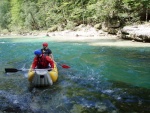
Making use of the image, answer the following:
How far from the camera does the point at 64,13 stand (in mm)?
43562

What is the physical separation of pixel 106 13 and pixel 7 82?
74.0 ft

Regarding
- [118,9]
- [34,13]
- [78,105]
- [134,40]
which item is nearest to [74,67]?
[78,105]

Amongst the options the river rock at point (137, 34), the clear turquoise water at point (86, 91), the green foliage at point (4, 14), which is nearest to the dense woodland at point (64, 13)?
the green foliage at point (4, 14)

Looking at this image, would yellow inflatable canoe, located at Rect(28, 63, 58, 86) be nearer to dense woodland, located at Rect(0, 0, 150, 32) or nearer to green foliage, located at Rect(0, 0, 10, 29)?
dense woodland, located at Rect(0, 0, 150, 32)

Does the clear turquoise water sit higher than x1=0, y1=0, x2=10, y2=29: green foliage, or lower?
lower

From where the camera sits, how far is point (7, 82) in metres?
9.11

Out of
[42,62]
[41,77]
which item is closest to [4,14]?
[42,62]

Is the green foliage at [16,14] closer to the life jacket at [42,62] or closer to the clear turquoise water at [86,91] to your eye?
the clear turquoise water at [86,91]

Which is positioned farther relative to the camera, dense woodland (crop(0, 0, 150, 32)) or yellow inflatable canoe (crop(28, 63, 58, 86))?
dense woodland (crop(0, 0, 150, 32))

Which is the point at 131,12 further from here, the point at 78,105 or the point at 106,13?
the point at 78,105

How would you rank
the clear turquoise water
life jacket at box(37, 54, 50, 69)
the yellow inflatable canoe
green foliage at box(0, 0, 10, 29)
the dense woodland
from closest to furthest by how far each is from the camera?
1. the clear turquoise water
2. the yellow inflatable canoe
3. life jacket at box(37, 54, 50, 69)
4. the dense woodland
5. green foliage at box(0, 0, 10, 29)

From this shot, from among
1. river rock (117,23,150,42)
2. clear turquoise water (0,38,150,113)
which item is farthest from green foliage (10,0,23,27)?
clear turquoise water (0,38,150,113)

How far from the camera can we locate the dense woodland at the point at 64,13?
28297 millimetres

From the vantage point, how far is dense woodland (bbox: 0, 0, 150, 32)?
92.8 ft
